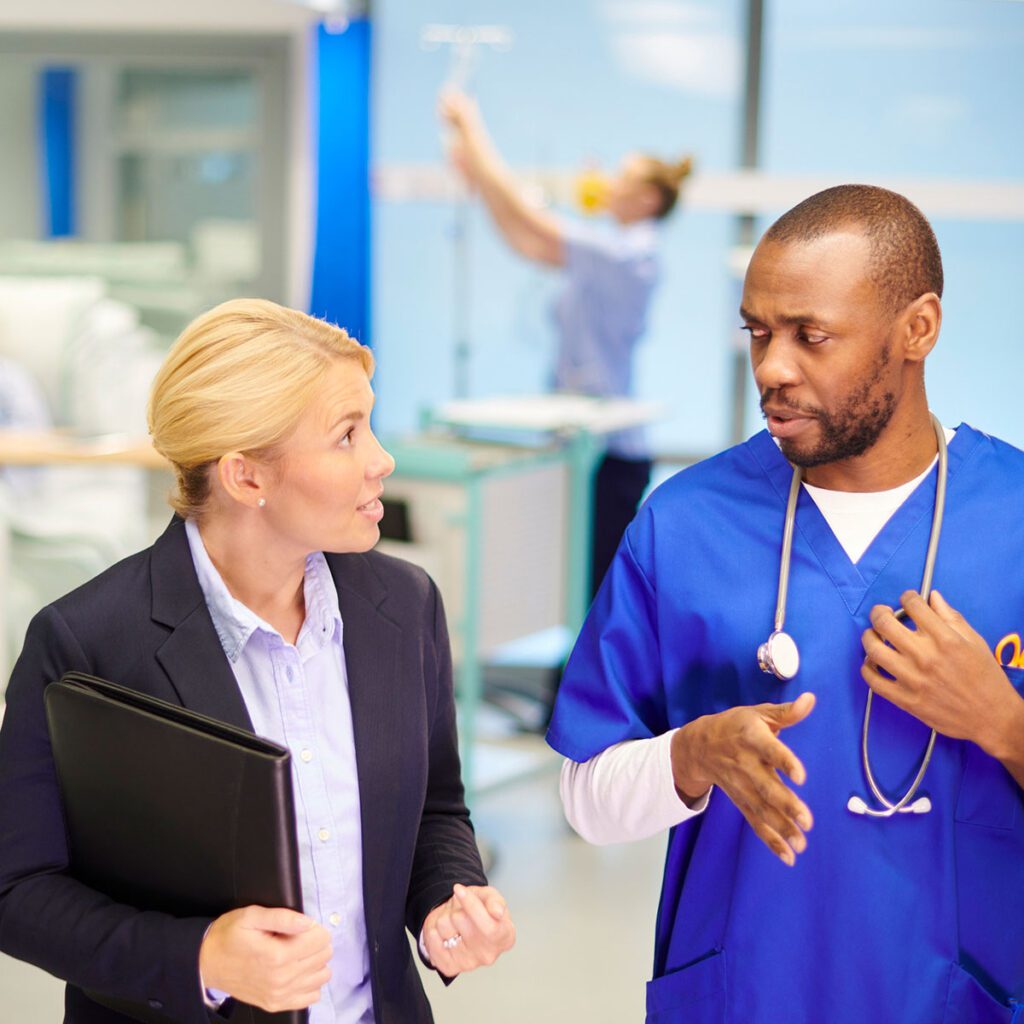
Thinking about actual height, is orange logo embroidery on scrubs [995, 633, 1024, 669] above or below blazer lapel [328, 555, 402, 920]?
above

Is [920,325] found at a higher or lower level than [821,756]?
higher

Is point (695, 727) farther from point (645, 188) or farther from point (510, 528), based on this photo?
point (645, 188)

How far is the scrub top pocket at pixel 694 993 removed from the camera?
1.19 metres

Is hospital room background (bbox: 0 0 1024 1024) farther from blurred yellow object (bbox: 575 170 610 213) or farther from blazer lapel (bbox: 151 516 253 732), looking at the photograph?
blazer lapel (bbox: 151 516 253 732)

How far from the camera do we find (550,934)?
3051 millimetres

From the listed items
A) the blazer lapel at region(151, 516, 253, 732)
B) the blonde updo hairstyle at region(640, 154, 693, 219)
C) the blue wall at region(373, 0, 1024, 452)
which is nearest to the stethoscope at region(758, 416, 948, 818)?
the blazer lapel at region(151, 516, 253, 732)

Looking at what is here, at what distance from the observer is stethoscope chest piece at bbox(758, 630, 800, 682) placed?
1132mm

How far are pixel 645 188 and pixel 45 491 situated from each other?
2.10 meters

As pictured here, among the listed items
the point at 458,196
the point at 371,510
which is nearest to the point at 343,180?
the point at 458,196

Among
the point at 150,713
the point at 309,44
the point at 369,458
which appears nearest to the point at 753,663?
the point at 369,458

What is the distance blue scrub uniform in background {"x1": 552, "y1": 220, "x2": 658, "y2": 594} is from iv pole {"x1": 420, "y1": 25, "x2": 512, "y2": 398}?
33.1 inches

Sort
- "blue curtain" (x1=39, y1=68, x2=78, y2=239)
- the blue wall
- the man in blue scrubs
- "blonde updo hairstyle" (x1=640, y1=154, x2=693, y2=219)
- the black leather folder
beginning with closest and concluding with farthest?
the black leather folder < the man in blue scrubs < "blonde updo hairstyle" (x1=640, y1=154, x2=693, y2=219) < the blue wall < "blue curtain" (x1=39, y1=68, x2=78, y2=239)

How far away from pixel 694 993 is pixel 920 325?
23.5 inches

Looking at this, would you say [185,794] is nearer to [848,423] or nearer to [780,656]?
[780,656]
